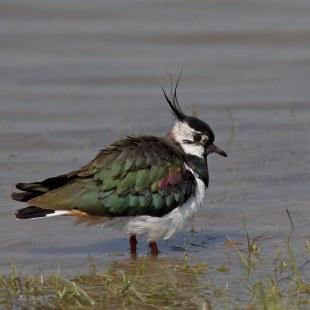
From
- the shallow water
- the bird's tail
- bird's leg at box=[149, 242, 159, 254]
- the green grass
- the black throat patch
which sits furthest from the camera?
the shallow water

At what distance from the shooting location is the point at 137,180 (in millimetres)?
7793

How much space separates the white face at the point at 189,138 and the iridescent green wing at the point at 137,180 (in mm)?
504

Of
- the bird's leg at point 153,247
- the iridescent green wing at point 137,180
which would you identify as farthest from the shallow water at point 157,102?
the iridescent green wing at point 137,180

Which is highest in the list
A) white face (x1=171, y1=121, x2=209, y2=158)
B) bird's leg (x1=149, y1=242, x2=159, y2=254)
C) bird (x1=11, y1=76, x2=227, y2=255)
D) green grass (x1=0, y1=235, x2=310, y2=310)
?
white face (x1=171, y1=121, x2=209, y2=158)

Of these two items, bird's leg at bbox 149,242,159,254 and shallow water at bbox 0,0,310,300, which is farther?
shallow water at bbox 0,0,310,300

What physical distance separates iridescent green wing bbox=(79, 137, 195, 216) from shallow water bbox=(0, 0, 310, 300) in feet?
1.53

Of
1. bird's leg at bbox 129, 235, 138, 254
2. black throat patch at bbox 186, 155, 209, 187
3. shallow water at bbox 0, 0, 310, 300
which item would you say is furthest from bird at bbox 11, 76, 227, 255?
shallow water at bbox 0, 0, 310, 300

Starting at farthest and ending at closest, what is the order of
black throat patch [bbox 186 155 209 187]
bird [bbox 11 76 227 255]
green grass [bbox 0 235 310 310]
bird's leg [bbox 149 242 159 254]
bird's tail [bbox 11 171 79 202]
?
black throat patch [bbox 186 155 209 187]
bird's leg [bbox 149 242 159 254]
bird's tail [bbox 11 171 79 202]
bird [bbox 11 76 227 255]
green grass [bbox 0 235 310 310]

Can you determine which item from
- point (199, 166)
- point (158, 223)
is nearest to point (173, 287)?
point (158, 223)

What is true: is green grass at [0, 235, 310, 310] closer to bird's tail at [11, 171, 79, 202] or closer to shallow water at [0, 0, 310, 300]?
shallow water at [0, 0, 310, 300]

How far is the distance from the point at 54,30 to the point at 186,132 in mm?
7124

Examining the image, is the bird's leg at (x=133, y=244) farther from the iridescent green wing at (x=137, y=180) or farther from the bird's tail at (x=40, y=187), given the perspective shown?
the bird's tail at (x=40, y=187)

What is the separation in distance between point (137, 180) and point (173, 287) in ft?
4.18

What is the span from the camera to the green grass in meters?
6.43
